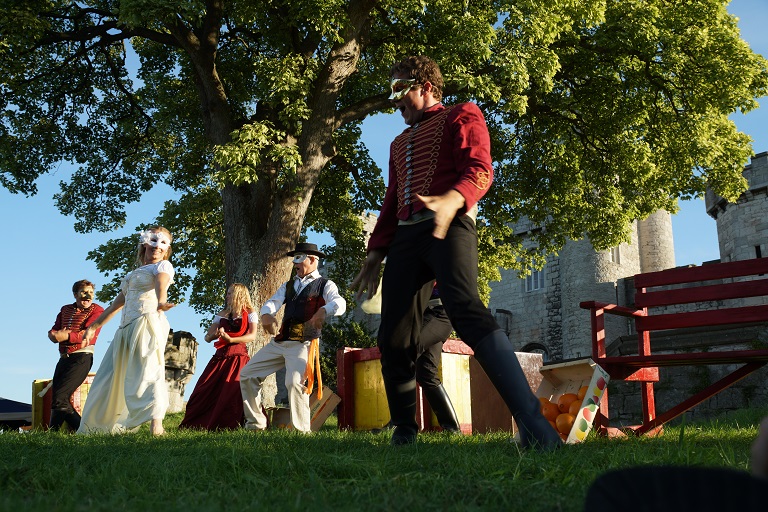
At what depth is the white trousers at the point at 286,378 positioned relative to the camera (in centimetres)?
762

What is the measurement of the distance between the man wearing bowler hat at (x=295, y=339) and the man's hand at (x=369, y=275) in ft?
8.52

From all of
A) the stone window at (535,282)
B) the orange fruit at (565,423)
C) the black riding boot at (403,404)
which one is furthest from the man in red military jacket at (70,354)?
the stone window at (535,282)

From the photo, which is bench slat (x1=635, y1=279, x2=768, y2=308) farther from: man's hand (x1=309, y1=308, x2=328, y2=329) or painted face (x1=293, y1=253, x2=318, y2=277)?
painted face (x1=293, y1=253, x2=318, y2=277)

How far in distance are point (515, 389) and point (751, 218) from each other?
31.2 meters

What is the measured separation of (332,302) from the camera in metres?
7.41

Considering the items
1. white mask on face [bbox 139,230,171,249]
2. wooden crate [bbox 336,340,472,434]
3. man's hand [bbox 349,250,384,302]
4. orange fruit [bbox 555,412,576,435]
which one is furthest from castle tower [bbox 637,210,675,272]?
man's hand [bbox 349,250,384,302]

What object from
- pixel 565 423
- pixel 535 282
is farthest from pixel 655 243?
pixel 565 423

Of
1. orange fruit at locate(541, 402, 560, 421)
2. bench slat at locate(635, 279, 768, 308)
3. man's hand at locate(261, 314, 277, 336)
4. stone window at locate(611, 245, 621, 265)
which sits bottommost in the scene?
orange fruit at locate(541, 402, 560, 421)

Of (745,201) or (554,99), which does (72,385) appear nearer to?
(554,99)

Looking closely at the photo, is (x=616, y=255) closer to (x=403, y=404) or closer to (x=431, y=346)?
(x=431, y=346)

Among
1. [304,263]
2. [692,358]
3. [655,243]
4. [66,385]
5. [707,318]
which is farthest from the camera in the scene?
[655,243]

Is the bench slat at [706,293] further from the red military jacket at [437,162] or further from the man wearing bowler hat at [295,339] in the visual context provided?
the red military jacket at [437,162]

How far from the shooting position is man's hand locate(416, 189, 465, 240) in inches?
Result: 150

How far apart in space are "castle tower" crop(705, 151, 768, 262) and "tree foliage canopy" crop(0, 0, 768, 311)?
15009mm
